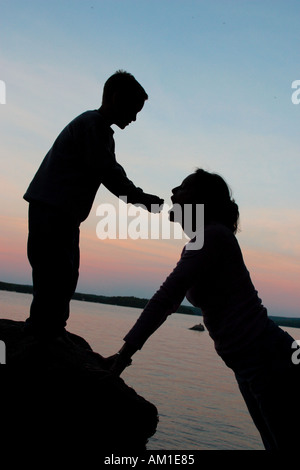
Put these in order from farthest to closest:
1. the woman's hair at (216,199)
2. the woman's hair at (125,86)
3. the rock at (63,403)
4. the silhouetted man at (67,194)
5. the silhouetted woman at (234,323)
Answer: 1. the woman's hair at (125,86)
2. the silhouetted man at (67,194)
3. the rock at (63,403)
4. the woman's hair at (216,199)
5. the silhouetted woman at (234,323)

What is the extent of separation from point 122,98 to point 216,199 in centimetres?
147

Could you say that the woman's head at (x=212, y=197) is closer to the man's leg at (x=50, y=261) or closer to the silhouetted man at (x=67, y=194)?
the silhouetted man at (x=67, y=194)

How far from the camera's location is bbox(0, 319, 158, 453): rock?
3354 millimetres

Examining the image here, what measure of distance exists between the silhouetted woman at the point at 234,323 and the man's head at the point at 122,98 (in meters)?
1.53

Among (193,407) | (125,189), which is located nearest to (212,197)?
(125,189)

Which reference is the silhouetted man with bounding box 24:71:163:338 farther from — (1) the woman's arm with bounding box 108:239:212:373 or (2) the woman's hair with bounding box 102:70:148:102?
(1) the woman's arm with bounding box 108:239:212:373

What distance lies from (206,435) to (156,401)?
407 centimetres

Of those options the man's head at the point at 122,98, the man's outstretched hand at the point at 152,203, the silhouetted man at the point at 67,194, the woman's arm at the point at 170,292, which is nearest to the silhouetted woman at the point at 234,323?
the woman's arm at the point at 170,292

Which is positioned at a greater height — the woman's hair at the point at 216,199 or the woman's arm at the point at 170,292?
the woman's hair at the point at 216,199

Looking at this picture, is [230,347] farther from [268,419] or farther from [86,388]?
[86,388]

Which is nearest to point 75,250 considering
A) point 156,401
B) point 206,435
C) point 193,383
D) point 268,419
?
point 268,419

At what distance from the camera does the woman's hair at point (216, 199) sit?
2748 millimetres

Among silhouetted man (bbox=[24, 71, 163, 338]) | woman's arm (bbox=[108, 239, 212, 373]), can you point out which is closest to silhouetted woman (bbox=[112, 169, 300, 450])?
woman's arm (bbox=[108, 239, 212, 373])
